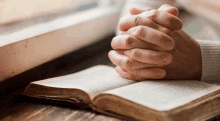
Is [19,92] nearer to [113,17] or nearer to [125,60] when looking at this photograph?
[125,60]

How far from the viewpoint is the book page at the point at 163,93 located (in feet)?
1.86

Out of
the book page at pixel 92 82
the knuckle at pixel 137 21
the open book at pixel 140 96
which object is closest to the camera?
the open book at pixel 140 96

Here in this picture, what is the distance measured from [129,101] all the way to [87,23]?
2.38 ft

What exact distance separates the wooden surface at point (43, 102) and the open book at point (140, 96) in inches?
1.0

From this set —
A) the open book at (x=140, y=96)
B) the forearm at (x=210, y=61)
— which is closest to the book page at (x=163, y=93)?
the open book at (x=140, y=96)

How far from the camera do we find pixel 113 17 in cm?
144

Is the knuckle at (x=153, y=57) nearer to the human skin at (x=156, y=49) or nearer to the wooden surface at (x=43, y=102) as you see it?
the human skin at (x=156, y=49)

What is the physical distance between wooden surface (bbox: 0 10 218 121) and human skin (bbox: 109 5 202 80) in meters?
0.21

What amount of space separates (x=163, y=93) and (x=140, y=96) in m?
0.07

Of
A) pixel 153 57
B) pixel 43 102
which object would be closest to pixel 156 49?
pixel 153 57

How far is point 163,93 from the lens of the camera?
2.06 feet

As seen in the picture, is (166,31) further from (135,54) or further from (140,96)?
(140,96)

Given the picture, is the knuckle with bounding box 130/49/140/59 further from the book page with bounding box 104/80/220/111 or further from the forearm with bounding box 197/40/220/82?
the forearm with bounding box 197/40/220/82

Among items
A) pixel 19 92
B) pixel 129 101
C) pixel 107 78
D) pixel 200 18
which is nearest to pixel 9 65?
pixel 19 92
